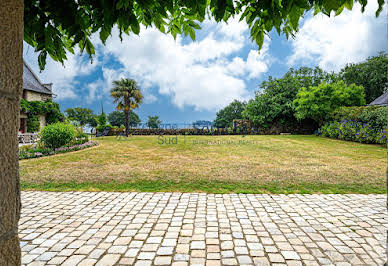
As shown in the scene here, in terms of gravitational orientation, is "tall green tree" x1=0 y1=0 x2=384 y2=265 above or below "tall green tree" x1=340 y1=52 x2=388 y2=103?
below

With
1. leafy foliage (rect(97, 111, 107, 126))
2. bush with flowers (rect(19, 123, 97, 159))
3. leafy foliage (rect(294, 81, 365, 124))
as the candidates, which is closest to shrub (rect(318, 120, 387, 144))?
leafy foliage (rect(294, 81, 365, 124))

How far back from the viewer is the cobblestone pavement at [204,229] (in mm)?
2750

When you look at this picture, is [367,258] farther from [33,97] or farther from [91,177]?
[33,97]

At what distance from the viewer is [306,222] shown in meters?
3.70

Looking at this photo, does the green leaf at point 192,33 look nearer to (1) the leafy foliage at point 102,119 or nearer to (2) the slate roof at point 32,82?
(2) the slate roof at point 32,82

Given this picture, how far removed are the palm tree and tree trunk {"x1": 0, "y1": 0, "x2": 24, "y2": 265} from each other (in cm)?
2737

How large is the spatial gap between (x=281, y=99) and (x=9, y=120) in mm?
30038

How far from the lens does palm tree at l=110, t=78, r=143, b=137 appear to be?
27484 millimetres

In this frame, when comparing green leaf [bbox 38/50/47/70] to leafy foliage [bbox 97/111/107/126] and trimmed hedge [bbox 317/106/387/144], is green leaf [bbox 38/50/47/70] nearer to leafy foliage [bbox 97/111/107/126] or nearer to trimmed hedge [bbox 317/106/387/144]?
trimmed hedge [bbox 317/106/387/144]

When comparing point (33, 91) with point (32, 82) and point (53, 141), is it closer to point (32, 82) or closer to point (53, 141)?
point (32, 82)

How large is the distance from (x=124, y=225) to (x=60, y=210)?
5.27 ft

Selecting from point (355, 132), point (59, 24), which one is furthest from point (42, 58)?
point (355, 132)

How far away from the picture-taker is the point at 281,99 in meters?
28.2

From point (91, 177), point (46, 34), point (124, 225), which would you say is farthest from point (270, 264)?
point (91, 177)
